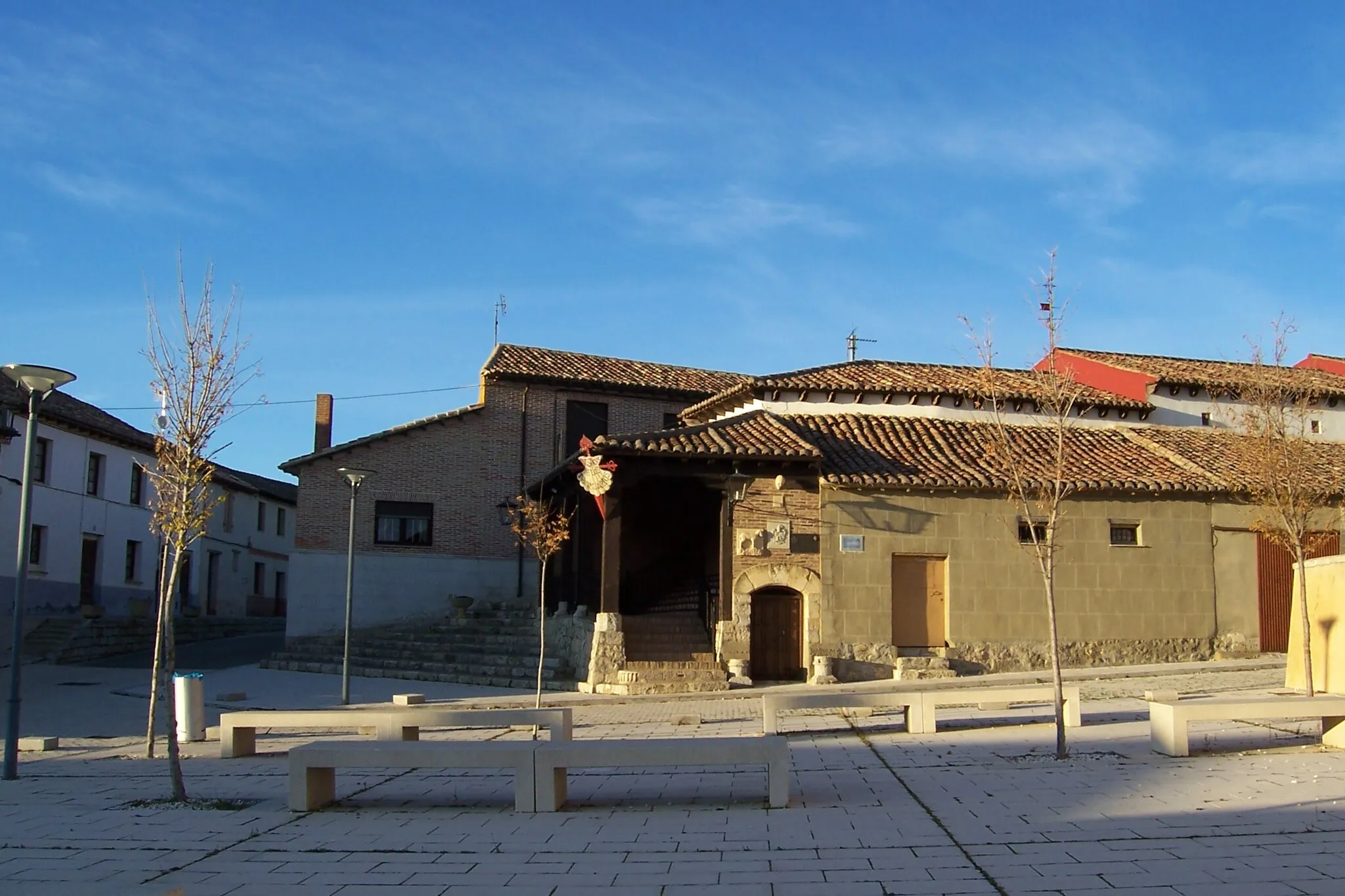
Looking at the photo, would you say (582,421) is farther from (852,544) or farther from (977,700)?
(977,700)

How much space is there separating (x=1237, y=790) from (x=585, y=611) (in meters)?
13.4

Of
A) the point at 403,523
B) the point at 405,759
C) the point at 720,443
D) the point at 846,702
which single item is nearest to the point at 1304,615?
the point at 846,702

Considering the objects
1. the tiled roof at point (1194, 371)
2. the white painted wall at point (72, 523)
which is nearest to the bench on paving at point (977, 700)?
the tiled roof at point (1194, 371)

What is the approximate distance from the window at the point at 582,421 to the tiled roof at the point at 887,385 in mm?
3215

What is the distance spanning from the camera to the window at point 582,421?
2930cm

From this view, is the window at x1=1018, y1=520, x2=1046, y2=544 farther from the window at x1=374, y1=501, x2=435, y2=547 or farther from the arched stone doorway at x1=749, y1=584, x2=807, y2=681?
the window at x1=374, y1=501, x2=435, y2=547

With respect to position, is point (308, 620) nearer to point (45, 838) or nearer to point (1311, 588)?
point (45, 838)

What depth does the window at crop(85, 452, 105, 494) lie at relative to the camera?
31078 millimetres

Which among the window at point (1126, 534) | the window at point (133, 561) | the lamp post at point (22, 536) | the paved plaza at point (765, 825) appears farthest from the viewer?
the window at point (133, 561)

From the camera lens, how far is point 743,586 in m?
19.6

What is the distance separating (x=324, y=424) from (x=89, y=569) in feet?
25.8

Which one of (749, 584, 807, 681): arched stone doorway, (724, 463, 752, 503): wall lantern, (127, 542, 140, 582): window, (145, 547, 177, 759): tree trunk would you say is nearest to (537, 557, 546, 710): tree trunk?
(724, 463, 752, 503): wall lantern

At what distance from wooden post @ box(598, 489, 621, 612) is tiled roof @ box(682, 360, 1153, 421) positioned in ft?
19.1

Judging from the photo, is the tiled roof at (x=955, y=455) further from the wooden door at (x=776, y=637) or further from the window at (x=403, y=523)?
the window at (x=403, y=523)
